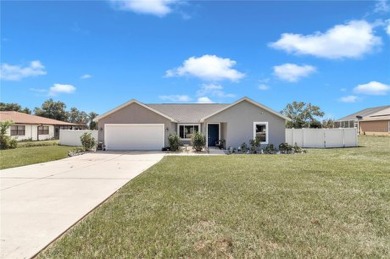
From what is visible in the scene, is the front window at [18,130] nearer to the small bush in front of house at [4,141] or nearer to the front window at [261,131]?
the small bush in front of house at [4,141]

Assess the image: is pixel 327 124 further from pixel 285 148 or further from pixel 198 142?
pixel 198 142

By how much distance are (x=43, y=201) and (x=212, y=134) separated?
2169 cm

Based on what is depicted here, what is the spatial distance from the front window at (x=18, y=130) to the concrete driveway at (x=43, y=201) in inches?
1024

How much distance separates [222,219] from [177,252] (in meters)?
1.64

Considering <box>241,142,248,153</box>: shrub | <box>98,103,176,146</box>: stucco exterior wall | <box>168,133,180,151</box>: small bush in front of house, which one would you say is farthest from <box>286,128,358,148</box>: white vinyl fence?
<box>98,103,176,146</box>: stucco exterior wall

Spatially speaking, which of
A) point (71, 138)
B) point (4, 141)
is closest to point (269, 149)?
point (71, 138)

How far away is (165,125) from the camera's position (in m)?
24.6

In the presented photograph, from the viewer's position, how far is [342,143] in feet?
87.0

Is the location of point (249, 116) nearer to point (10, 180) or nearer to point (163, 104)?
point (163, 104)

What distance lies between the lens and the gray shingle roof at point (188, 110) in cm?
2867

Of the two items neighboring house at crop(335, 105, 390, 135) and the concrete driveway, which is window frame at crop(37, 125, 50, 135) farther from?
neighboring house at crop(335, 105, 390, 135)

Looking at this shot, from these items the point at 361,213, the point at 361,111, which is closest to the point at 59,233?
the point at 361,213

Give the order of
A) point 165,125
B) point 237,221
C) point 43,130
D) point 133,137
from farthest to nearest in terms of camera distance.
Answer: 1. point 43,130
2. point 133,137
3. point 165,125
4. point 237,221

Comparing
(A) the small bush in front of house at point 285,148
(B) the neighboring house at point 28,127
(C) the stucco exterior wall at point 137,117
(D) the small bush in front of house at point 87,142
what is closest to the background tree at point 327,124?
(A) the small bush in front of house at point 285,148
